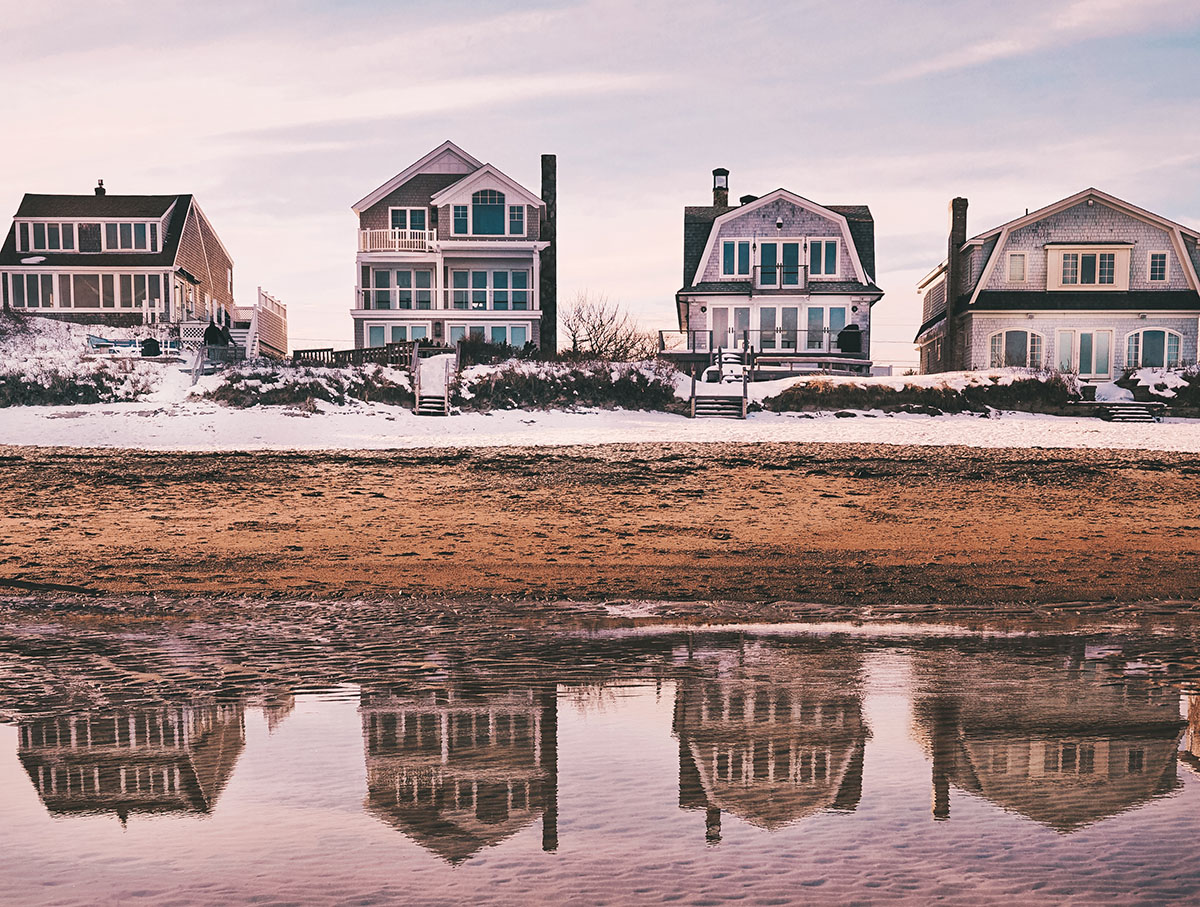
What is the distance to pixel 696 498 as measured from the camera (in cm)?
1991

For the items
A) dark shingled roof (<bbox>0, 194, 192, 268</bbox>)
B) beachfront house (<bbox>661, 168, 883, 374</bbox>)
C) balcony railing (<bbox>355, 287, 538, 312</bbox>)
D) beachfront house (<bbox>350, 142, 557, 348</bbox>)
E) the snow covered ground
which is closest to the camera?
→ the snow covered ground

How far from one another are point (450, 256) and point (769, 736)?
47.0 m

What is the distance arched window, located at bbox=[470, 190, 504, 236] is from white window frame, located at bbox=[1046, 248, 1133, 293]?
22.2 meters

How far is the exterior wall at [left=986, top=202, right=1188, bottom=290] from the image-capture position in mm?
48094

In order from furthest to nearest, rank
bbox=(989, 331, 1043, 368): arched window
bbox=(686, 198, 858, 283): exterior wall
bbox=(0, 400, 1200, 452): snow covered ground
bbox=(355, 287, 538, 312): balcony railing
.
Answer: bbox=(355, 287, 538, 312): balcony railing → bbox=(686, 198, 858, 283): exterior wall → bbox=(989, 331, 1043, 368): arched window → bbox=(0, 400, 1200, 452): snow covered ground

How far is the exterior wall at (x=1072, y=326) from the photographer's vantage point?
4716cm

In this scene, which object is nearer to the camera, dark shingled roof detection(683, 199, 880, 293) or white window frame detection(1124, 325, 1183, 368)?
white window frame detection(1124, 325, 1183, 368)

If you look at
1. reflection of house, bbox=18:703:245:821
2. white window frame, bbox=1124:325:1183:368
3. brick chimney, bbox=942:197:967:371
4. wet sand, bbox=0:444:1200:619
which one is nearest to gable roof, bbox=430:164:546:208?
brick chimney, bbox=942:197:967:371

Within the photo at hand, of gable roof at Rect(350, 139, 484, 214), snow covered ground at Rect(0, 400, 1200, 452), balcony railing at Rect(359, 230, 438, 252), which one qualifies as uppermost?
gable roof at Rect(350, 139, 484, 214)

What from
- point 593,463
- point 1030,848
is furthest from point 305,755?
point 593,463

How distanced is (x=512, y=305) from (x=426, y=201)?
5.90 meters

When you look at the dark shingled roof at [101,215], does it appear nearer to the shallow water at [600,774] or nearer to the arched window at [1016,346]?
the arched window at [1016,346]

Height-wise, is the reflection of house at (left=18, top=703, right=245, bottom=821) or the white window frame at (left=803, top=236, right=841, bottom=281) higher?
the white window frame at (left=803, top=236, right=841, bottom=281)

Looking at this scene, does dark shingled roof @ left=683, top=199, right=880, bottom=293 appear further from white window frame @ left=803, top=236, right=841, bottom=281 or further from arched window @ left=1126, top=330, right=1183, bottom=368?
arched window @ left=1126, top=330, right=1183, bottom=368
